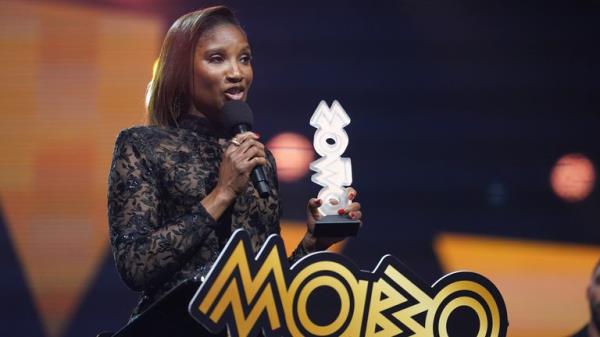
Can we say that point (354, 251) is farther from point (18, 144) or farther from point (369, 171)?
point (18, 144)

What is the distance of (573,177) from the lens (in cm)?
380

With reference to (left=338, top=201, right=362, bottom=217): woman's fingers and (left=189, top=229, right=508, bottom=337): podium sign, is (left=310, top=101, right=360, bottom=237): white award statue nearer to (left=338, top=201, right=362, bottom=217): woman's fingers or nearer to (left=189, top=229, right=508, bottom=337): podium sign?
(left=338, top=201, right=362, bottom=217): woman's fingers

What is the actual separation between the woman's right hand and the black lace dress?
7 centimetres

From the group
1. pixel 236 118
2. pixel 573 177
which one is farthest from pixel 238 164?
pixel 573 177

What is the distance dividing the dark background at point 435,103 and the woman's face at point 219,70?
1.41m

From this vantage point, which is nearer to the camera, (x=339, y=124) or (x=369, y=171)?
(x=339, y=124)

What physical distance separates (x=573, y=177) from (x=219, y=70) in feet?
6.90

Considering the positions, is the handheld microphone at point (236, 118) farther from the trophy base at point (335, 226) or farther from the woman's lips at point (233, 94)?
the trophy base at point (335, 226)

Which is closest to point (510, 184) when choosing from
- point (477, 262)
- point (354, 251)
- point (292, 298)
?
point (477, 262)

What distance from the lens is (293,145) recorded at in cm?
358

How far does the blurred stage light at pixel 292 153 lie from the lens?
355 cm

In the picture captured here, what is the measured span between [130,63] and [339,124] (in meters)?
1.53

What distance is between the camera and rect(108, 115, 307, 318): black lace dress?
1.88 meters

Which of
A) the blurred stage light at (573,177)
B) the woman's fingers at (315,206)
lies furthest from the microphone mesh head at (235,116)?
the blurred stage light at (573,177)
